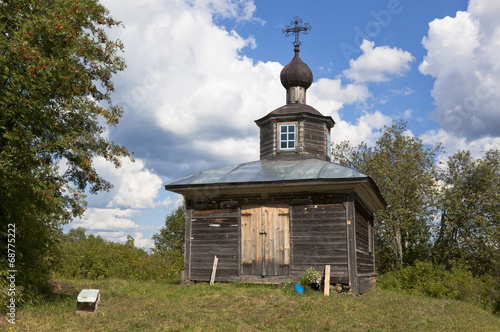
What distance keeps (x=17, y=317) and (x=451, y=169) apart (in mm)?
23128

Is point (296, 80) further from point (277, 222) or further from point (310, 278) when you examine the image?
point (310, 278)

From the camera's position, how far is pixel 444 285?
18469mm

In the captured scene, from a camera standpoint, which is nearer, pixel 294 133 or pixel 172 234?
pixel 294 133

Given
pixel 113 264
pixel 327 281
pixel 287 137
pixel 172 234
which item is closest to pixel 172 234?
pixel 172 234

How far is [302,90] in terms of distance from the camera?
68.2ft

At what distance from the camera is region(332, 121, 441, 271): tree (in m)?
24.5

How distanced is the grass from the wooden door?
81 centimetres

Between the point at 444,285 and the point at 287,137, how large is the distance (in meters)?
9.31

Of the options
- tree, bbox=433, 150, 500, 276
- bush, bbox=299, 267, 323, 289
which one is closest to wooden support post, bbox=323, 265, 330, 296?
bush, bbox=299, 267, 323, 289

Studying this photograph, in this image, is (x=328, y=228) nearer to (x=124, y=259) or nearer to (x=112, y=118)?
(x=112, y=118)

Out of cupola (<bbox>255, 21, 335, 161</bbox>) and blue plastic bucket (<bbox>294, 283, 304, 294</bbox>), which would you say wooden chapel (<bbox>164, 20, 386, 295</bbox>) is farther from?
cupola (<bbox>255, 21, 335, 161</bbox>)

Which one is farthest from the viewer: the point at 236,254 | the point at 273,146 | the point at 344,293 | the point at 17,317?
the point at 273,146

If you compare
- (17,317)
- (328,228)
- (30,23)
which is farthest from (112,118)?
(328,228)

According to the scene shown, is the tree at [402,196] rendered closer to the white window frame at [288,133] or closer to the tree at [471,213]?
the tree at [471,213]
